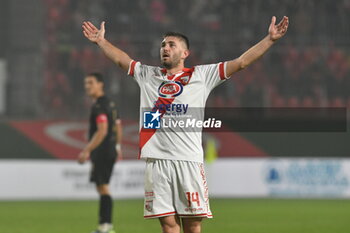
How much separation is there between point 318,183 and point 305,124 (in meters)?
1.59

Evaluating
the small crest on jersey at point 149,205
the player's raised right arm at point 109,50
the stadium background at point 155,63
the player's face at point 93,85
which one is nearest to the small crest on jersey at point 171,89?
the player's raised right arm at point 109,50

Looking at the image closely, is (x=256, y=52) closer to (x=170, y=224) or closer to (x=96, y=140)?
(x=170, y=224)

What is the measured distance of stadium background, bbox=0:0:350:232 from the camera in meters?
17.3

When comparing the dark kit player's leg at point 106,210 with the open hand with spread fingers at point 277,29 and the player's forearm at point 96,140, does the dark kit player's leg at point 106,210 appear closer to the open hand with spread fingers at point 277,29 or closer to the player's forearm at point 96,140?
the player's forearm at point 96,140

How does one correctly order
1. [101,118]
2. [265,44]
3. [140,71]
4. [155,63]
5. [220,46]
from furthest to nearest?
[220,46], [155,63], [101,118], [140,71], [265,44]

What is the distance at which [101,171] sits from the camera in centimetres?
974

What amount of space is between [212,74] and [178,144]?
26.9 inches

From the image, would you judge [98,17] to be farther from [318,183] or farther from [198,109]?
[198,109]

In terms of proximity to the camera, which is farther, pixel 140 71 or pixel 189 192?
pixel 140 71

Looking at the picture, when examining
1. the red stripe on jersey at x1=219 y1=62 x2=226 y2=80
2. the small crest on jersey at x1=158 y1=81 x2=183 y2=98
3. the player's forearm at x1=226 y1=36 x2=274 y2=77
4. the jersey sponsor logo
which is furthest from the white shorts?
the player's forearm at x1=226 y1=36 x2=274 y2=77

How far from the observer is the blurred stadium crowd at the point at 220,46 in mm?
18188

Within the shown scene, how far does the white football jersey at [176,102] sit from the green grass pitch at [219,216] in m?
4.17

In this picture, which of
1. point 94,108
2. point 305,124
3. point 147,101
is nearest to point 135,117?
point 305,124

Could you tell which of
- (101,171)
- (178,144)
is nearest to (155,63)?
(101,171)
